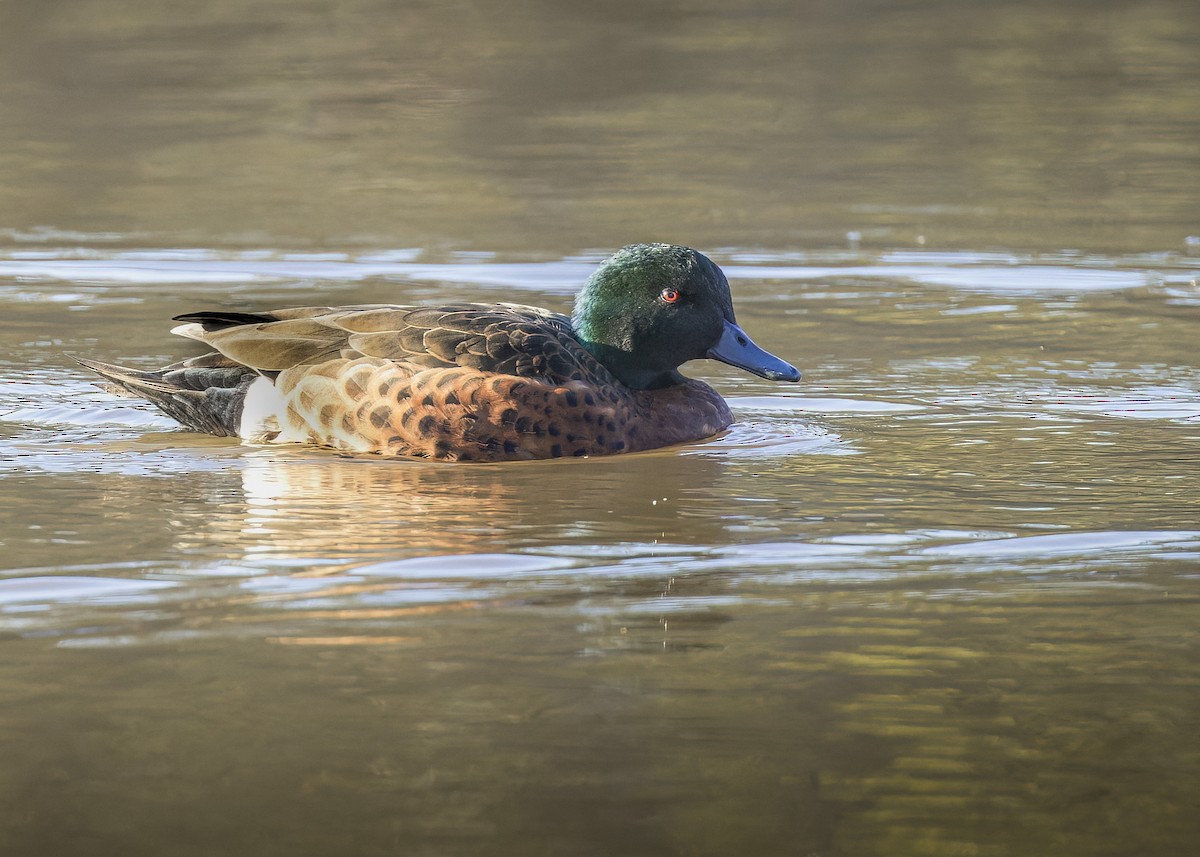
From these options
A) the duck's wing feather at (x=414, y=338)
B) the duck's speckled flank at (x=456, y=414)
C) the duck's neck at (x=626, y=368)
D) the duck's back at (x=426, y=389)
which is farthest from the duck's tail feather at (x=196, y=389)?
the duck's neck at (x=626, y=368)

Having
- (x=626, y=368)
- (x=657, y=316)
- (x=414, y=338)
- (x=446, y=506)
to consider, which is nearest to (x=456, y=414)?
(x=414, y=338)

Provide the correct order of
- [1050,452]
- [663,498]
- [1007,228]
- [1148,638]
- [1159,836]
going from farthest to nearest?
1. [1007,228]
2. [1050,452]
3. [663,498]
4. [1148,638]
5. [1159,836]

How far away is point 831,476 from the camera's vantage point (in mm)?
6758

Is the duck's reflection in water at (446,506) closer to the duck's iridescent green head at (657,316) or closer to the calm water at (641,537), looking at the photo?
the calm water at (641,537)

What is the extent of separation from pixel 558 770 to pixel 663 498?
8.51ft

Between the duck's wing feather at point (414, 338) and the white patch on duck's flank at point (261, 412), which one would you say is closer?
the duck's wing feather at point (414, 338)

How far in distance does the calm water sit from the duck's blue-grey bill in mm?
273

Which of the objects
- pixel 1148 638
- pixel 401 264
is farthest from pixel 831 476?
pixel 401 264

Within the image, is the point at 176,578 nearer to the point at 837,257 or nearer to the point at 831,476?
the point at 831,476

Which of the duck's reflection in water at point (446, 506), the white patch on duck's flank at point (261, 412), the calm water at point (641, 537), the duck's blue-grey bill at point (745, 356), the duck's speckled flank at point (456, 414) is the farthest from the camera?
the duck's blue-grey bill at point (745, 356)

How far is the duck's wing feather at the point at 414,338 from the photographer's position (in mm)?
7082

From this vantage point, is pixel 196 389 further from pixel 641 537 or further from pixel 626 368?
pixel 641 537

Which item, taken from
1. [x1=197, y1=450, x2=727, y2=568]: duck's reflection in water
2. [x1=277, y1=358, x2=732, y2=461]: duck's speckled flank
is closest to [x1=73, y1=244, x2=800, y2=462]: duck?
[x1=277, y1=358, x2=732, y2=461]: duck's speckled flank

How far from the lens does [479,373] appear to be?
23.0ft
